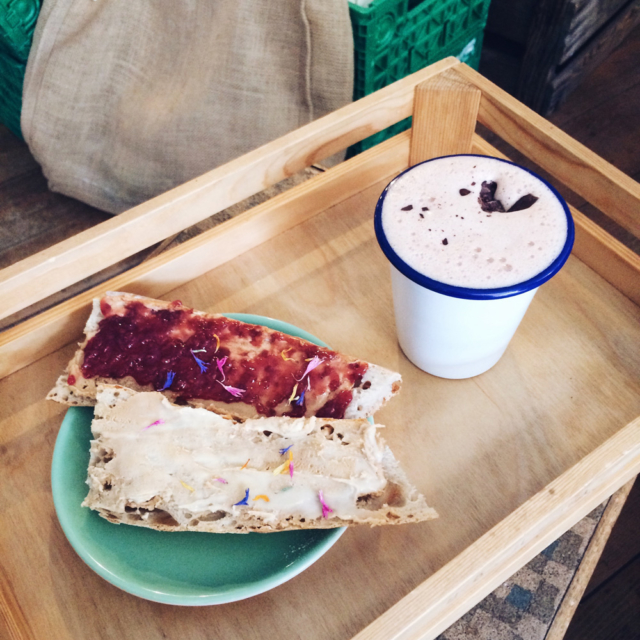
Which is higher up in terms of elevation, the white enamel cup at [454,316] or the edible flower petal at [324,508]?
the white enamel cup at [454,316]

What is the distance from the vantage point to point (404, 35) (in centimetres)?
140

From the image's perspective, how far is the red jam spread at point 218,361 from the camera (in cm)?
79

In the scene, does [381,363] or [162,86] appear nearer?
[381,363]

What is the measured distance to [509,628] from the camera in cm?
94

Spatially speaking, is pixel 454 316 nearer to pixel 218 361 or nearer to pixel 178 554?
pixel 218 361

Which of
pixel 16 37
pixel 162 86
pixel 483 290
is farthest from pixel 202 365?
pixel 16 37

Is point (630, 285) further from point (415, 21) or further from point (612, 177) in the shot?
point (415, 21)

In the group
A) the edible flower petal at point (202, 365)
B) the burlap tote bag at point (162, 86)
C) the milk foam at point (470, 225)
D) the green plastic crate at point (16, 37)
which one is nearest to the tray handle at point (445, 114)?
the milk foam at point (470, 225)

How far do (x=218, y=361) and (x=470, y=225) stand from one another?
0.39 m

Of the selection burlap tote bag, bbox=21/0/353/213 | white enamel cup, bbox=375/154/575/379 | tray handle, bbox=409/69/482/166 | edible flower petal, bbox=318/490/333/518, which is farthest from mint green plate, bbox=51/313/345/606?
burlap tote bag, bbox=21/0/353/213

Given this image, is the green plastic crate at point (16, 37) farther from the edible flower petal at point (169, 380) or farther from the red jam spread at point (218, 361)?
the edible flower petal at point (169, 380)

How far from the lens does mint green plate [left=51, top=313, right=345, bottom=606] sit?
2.18 feet

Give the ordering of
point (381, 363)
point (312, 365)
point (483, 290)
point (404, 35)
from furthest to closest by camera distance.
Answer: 1. point (404, 35)
2. point (381, 363)
3. point (312, 365)
4. point (483, 290)

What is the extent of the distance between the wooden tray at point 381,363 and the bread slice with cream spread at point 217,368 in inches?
3.1
